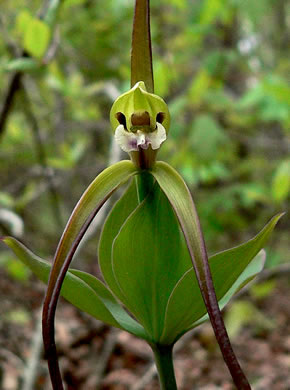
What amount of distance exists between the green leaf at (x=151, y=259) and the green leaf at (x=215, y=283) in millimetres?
34

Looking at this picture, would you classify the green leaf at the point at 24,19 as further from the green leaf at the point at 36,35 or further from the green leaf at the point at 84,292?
the green leaf at the point at 84,292

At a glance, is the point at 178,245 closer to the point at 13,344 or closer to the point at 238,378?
the point at 238,378

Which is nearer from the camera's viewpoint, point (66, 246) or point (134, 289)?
point (66, 246)

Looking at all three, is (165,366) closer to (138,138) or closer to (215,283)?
(215,283)

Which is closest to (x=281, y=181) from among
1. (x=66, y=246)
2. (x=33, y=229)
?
(x=66, y=246)

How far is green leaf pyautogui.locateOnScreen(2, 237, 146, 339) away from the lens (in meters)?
0.58

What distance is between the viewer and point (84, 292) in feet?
1.98

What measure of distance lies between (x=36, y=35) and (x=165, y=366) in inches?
34.0

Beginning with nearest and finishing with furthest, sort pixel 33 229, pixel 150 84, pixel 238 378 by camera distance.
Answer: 1. pixel 238 378
2. pixel 150 84
3. pixel 33 229

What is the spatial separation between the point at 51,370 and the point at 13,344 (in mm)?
1379

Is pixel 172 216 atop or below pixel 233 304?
below

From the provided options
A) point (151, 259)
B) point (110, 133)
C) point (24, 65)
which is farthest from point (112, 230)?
point (110, 133)

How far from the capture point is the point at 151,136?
0.62 metres

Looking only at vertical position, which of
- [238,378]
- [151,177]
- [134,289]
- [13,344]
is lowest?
[238,378]
